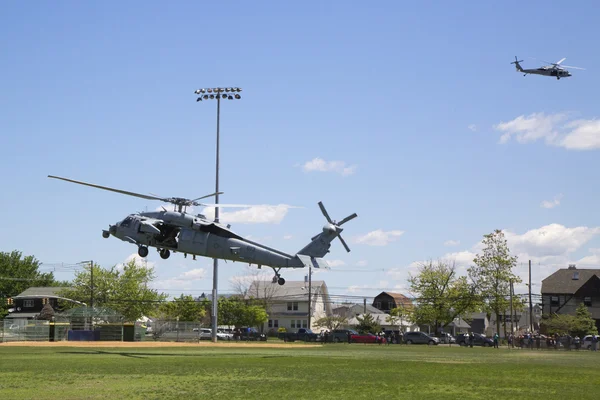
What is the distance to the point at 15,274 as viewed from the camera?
139125 mm

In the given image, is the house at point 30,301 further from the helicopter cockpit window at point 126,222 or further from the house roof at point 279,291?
the helicopter cockpit window at point 126,222

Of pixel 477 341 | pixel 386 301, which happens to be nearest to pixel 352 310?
pixel 386 301

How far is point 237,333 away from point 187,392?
70458mm

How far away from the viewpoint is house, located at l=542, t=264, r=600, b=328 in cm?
10862

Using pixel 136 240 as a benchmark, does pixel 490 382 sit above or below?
below

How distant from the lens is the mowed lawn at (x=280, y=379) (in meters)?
24.1

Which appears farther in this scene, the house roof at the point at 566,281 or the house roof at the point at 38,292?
the house roof at the point at 38,292

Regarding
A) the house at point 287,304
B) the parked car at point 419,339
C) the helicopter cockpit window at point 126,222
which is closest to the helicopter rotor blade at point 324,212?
the helicopter cockpit window at point 126,222

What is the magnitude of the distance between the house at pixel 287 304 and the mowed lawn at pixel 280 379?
9020 cm

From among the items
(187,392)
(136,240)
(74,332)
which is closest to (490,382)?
(187,392)

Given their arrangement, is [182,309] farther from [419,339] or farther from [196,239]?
[196,239]

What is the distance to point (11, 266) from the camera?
13888 centimetres

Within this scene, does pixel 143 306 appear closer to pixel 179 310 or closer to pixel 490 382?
pixel 179 310

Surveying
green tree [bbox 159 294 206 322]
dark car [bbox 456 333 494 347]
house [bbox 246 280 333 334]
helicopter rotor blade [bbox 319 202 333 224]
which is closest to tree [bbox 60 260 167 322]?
green tree [bbox 159 294 206 322]
